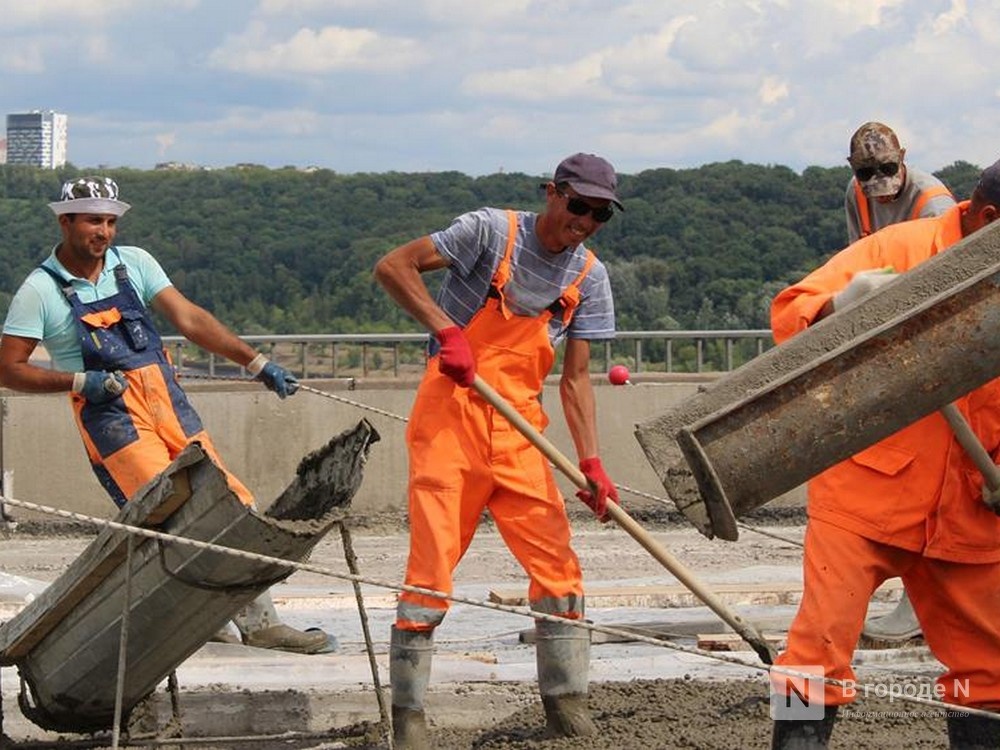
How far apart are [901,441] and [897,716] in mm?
2168

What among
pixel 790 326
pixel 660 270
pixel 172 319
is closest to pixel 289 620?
pixel 172 319

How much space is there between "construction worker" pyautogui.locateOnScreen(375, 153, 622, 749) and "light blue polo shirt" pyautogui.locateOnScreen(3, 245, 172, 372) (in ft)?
4.39

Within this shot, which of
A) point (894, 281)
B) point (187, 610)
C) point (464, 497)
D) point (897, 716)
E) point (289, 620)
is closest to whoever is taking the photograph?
point (894, 281)

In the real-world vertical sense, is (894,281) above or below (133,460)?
above

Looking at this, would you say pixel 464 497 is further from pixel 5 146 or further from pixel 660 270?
pixel 5 146

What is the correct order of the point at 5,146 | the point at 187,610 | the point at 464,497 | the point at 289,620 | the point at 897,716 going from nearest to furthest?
the point at 187,610, the point at 464,497, the point at 897,716, the point at 289,620, the point at 5,146

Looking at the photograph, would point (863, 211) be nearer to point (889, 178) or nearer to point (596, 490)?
point (889, 178)

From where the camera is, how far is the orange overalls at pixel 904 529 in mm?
5137

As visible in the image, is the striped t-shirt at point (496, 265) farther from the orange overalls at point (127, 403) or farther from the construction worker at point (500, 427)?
the orange overalls at point (127, 403)

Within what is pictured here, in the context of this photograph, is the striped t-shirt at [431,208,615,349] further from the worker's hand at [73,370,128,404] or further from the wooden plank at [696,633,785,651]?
the wooden plank at [696,633,785,651]

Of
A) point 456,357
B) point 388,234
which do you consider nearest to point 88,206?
point 456,357

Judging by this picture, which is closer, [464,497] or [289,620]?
[464,497]

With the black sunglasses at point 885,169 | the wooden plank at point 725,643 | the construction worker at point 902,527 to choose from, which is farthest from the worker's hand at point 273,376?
the construction worker at point 902,527

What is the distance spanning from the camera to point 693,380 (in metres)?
14.6
